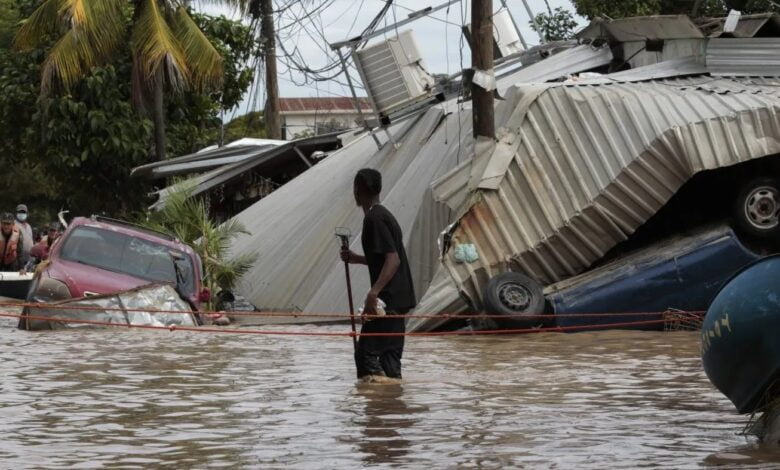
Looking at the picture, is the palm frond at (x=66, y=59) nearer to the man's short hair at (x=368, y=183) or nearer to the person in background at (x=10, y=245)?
the person in background at (x=10, y=245)

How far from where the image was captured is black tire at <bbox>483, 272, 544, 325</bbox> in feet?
56.7

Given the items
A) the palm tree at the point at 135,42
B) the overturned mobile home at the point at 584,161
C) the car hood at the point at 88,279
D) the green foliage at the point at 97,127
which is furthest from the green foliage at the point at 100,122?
the overturned mobile home at the point at 584,161

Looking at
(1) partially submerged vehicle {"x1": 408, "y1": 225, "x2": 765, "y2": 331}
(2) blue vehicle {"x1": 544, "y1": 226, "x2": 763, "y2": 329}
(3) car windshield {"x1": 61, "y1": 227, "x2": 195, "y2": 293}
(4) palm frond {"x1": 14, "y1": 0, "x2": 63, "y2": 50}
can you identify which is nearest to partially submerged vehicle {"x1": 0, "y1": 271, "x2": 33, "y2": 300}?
(3) car windshield {"x1": 61, "y1": 227, "x2": 195, "y2": 293}

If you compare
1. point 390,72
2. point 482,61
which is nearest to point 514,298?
point 482,61

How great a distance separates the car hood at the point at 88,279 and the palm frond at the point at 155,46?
10993 millimetres

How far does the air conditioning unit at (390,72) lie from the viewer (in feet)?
79.1

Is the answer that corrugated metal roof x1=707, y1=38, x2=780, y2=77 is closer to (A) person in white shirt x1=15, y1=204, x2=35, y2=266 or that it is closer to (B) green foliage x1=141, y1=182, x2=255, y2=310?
(B) green foliage x1=141, y1=182, x2=255, y2=310

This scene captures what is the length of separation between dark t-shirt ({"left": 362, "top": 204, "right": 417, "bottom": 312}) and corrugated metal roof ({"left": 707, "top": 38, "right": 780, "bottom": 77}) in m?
9.54

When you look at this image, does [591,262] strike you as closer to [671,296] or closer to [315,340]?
[671,296]

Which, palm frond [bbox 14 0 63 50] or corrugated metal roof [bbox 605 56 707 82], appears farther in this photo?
palm frond [bbox 14 0 63 50]

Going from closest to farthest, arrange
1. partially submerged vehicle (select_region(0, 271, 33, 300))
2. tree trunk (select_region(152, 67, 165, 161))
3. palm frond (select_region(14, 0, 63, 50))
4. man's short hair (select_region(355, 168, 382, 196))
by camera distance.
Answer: man's short hair (select_region(355, 168, 382, 196)) → partially submerged vehicle (select_region(0, 271, 33, 300)) → palm frond (select_region(14, 0, 63, 50)) → tree trunk (select_region(152, 67, 165, 161))

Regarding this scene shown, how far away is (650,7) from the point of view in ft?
102

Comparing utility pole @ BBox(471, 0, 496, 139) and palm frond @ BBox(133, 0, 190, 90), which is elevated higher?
palm frond @ BBox(133, 0, 190, 90)

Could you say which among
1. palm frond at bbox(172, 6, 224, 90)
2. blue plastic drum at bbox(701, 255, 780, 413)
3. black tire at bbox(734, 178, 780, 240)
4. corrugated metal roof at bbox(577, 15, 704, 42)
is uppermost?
palm frond at bbox(172, 6, 224, 90)
